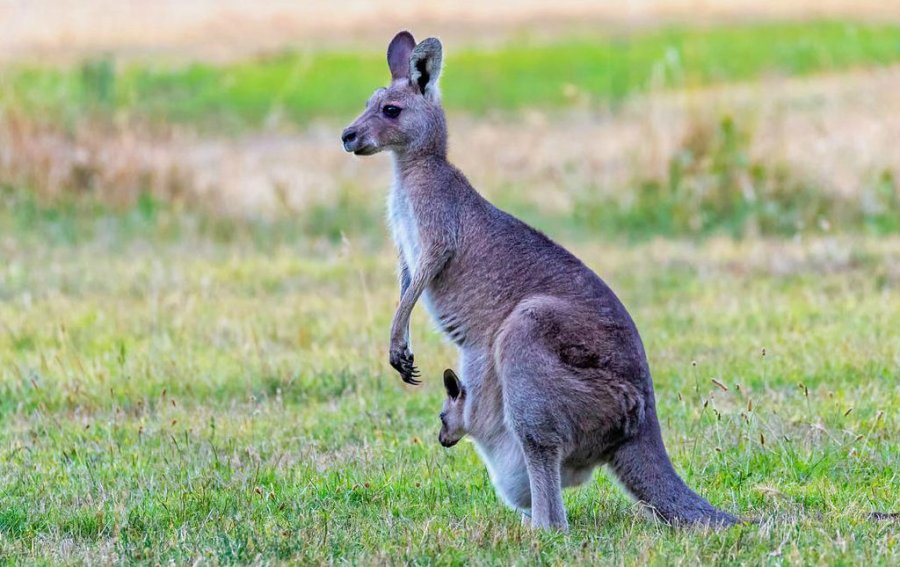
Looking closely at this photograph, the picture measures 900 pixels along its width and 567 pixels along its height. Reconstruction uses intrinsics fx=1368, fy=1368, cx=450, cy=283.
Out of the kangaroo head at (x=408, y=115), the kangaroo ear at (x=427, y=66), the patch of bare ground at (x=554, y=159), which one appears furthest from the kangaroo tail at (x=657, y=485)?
the patch of bare ground at (x=554, y=159)

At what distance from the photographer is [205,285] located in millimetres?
9734

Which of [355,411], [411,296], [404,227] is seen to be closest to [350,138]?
[404,227]

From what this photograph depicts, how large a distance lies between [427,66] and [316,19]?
30.1 m

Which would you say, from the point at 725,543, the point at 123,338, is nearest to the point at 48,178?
the point at 123,338

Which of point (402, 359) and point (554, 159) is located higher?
point (554, 159)

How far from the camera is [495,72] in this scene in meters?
28.2

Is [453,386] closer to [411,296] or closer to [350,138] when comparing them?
[411,296]

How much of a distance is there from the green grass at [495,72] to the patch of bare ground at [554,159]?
3539 millimetres

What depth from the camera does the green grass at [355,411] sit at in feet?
15.3

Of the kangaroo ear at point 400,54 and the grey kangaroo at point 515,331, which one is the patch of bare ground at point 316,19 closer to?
the kangaroo ear at point 400,54

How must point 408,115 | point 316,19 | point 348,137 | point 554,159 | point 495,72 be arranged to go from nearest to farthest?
point 348,137, point 408,115, point 554,159, point 495,72, point 316,19

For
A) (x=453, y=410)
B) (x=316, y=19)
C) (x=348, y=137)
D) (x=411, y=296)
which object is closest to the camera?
(x=453, y=410)

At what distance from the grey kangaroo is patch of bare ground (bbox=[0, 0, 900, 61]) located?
23.8 meters

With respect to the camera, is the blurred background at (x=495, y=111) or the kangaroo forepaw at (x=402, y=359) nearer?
the kangaroo forepaw at (x=402, y=359)
